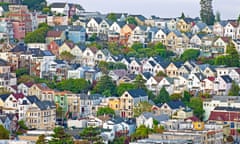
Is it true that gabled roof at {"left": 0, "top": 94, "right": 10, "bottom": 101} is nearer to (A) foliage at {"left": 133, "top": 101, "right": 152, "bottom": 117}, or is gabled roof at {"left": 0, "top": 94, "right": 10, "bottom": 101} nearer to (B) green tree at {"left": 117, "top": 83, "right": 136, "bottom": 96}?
(B) green tree at {"left": 117, "top": 83, "right": 136, "bottom": 96}

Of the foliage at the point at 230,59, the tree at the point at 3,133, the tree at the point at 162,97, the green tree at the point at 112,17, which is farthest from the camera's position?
the green tree at the point at 112,17

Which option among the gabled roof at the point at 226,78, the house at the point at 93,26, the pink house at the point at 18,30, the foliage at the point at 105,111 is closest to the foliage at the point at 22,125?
the foliage at the point at 105,111

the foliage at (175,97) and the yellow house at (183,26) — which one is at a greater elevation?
the yellow house at (183,26)

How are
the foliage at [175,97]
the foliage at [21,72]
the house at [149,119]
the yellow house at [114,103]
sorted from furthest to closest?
the foliage at [21,72] < the foliage at [175,97] < the yellow house at [114,103] < the house at [149,119]

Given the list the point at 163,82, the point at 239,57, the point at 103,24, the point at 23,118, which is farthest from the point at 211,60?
the point at 23,118

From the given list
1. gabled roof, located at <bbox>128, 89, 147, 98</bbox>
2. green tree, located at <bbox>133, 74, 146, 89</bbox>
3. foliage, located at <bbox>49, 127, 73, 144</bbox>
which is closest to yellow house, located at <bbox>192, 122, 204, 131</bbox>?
gabled roof, located at <bbox>128, 89, 147, 98</bbox>

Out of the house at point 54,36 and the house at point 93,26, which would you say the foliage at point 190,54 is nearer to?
the house at point 54,36

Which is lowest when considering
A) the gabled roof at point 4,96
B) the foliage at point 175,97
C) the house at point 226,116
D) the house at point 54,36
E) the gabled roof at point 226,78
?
the house at point 226,116
